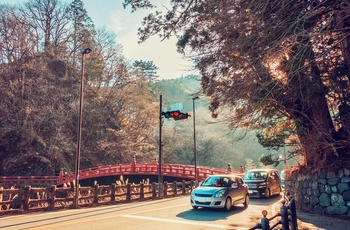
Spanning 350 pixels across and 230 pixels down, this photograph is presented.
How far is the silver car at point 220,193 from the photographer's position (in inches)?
425

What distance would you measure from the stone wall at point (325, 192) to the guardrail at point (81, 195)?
933 cm

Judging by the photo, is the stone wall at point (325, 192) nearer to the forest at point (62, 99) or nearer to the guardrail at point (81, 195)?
the guardrail at point (81, 195)

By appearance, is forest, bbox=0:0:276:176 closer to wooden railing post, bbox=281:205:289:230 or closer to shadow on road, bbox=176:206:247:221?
shadow on road, bbox=176:206:247:221

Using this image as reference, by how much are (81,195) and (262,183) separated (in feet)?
36.2

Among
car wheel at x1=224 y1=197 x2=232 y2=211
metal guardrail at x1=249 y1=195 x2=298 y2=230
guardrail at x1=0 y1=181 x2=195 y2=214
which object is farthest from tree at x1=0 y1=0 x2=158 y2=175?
metal guardrail at x1=249 y1=195 x2=298 y2=230

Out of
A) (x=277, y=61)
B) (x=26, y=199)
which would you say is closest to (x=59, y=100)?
(x=26, y=199)

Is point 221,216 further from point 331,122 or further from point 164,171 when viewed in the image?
point 164,171

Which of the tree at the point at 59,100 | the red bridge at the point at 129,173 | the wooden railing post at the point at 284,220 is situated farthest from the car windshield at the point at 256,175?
the tree at the point at 59,100

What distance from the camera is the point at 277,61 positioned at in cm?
738

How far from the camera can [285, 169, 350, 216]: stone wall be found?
8.62 meters

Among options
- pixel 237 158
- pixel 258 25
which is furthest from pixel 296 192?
pixel 237 158

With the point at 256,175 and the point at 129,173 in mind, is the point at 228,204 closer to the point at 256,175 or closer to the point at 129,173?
the point at 256,175

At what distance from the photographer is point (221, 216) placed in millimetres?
9953

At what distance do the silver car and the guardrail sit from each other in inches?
226
